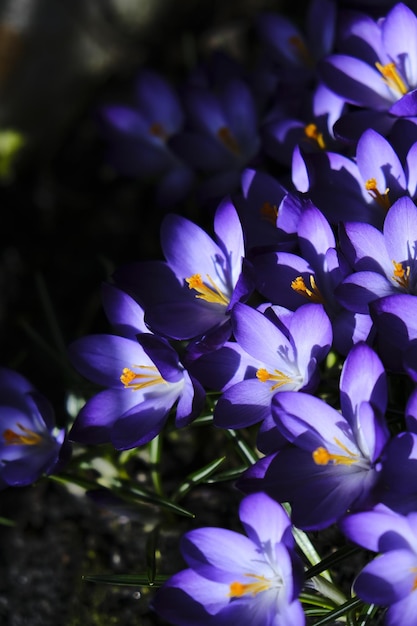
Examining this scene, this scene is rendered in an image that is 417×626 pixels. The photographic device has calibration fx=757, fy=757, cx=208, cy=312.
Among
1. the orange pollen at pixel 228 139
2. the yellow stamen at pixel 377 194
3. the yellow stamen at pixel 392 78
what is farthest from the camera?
the orange pollen at pixel 228 139

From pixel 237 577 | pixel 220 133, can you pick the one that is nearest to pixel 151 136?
pixel 220 133

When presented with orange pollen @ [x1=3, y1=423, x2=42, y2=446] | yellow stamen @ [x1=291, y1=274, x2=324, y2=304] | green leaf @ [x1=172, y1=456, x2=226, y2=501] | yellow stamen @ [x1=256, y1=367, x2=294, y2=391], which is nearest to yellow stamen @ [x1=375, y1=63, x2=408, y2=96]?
yellow stamen @ [x1=291, y1=274, x2=324, y2=304]

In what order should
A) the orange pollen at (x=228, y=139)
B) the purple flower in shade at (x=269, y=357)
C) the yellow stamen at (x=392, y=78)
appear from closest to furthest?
1. the purple flower in shade at (x=269, y=357)
2. the yellow stamen at (x=392, y=78)
3. the orange pollen at (x=228, y=139)

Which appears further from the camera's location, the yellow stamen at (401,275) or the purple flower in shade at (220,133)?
the purple flower in shade at (220,133)

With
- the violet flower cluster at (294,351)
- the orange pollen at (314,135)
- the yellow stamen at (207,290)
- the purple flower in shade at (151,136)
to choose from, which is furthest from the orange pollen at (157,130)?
the yellow stamen at (207,290)

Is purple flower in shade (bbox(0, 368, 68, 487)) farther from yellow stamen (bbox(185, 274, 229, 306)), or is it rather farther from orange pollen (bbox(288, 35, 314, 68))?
orange pollen (bbox(288, 35, 314, 68))

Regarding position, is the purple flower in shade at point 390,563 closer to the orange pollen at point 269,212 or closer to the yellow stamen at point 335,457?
the yellow stamen at point 335,457
